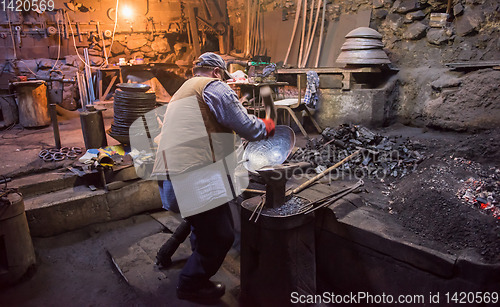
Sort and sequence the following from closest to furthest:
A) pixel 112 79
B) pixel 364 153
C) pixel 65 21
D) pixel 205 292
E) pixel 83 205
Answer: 1. pixel 205 292
2. pixel 83 205
3. pixel 364 153
4. pixel 112 79
5. pixel 65 21

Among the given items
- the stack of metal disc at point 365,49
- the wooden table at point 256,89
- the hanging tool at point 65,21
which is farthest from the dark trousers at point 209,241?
the hanging tool at point 65,21

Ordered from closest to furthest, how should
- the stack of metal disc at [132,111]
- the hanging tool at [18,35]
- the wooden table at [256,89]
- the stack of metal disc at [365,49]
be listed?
the stack of metal disc at [132,111], the stack of metal disc at [365,49], the wooden table at [256,89], the hanging tool at [18,35]

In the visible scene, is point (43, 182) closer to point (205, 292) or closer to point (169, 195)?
point (169, 195)

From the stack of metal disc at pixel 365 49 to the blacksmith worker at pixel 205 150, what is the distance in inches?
158

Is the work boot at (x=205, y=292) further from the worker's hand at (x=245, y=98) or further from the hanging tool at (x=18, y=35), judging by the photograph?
the hanging tool at (x=18, y=35)

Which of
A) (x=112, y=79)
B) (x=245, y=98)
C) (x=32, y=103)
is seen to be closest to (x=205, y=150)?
(x=245, y=98)

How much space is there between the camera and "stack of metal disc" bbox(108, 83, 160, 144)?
4949mm

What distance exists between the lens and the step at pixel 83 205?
3.93m

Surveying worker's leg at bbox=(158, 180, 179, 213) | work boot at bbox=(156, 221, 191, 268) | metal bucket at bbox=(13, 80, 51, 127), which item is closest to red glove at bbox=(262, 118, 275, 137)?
worker's leg at bbox=(158, 180, 179, 213)

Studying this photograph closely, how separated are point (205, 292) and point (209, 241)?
65 cm

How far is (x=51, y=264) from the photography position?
11.7ft

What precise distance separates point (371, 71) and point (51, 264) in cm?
603

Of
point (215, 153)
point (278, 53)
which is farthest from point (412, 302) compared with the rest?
point (278, 53)

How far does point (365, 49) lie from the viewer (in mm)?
5898
